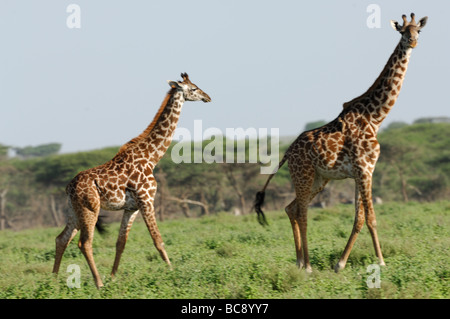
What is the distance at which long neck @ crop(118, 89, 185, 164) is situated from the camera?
918cm

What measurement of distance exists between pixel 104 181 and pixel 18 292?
5.75 feet

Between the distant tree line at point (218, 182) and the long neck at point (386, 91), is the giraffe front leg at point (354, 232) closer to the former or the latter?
the long neck at point (386, 91)

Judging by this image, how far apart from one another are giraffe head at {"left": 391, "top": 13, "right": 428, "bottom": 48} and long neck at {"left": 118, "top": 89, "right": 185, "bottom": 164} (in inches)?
119

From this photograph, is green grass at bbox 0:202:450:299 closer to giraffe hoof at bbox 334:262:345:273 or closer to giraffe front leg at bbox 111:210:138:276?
giraffe hoof at bbox 334:262:345:273

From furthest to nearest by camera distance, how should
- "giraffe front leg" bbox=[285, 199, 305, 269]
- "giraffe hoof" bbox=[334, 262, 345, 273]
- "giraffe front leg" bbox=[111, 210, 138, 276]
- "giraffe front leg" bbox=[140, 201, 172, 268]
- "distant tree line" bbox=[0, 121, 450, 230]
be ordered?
"distant tree line" bbox=[0, 121, 450, 230] < "giraffe front leg" bbox=[111, 210, 138, 276] < "giraffe front leg" bbox=[285, 199, 305, 269] < "giraffe front leg" bbox=[140, 201, 172, 268] < "giraffe hoof" bbox=[334, 262, 345, 273]

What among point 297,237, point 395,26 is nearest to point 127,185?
point 297,237

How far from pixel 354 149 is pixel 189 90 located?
2.41 m

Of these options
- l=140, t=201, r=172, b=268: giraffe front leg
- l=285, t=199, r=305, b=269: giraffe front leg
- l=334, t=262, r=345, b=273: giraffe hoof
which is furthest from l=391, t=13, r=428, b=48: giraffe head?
l=140, t=201, r=172, b=268: giraffe front leg

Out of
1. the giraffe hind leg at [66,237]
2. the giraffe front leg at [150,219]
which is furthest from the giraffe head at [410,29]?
the giraffe hind leg at [66,237]

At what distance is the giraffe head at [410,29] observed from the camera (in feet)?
28.4

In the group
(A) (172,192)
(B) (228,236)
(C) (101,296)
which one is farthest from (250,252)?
(A) (172,192)

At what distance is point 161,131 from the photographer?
30.5 ft

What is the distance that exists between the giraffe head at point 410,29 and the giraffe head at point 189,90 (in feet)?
8.92
